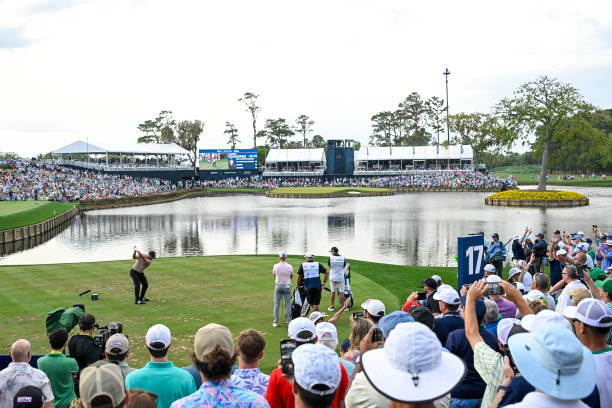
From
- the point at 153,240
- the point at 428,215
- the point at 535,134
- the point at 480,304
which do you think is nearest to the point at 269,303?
the point at 480,304

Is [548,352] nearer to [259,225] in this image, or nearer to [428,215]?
[259,225]

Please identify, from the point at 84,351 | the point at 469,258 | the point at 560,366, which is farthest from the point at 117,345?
the point at 469,258

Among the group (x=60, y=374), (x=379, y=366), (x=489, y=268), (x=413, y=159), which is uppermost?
(x=413, y=159)

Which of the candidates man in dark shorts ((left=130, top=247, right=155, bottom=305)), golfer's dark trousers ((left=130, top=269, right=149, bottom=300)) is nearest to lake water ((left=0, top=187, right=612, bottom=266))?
man in dark shorts ((left=130, top=247, right=155, bottom=305))

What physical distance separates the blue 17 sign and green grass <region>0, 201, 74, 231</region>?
31.5 m

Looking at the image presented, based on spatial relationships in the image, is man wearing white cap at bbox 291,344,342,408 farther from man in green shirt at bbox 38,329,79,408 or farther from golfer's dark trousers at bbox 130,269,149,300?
golfer's dark trousers at bbox 130,269,149,300

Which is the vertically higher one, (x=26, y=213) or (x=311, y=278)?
(x=311, y=278)

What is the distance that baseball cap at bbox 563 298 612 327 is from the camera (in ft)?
13.0

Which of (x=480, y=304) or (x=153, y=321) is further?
(x=153, y=321)

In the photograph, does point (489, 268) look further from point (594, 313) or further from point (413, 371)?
point (413, 371)

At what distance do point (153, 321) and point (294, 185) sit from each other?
76.6m

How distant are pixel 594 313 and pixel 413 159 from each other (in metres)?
89.4

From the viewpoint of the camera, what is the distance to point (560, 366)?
2.65 metres

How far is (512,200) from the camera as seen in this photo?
5050cm
